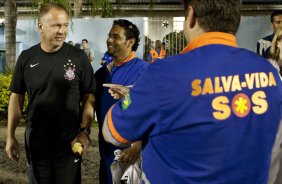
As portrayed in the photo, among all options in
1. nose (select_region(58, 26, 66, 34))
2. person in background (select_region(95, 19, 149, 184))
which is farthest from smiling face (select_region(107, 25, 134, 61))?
nose (select_region(58, 26, 66, 34))

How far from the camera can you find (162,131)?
202 centimetres

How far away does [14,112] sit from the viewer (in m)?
4.00

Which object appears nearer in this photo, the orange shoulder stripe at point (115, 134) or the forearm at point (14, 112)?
the orange shoulder stripe at point (115, 134)

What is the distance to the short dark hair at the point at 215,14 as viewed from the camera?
6.61 ft

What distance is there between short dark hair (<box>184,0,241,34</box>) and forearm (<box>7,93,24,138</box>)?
233cm

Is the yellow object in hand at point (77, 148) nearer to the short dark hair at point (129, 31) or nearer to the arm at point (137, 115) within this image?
the short dark hair at point (129, 31)

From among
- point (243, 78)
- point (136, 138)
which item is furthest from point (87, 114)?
point (243, 78)

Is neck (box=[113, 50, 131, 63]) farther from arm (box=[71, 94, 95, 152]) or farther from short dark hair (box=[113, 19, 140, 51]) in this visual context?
arm (box=[71, 94, 95, 152])

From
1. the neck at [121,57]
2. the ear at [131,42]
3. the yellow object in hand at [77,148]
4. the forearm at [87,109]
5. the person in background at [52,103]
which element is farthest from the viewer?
the ear at [131,42]

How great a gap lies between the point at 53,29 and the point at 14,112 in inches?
28.9

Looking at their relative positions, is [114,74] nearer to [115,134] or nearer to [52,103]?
[52,103]

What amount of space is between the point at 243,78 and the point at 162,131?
0.39 m

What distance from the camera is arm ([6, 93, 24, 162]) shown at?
394 cm

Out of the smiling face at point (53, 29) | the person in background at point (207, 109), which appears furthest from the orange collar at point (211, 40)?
the smiling face at point (53, 29)
